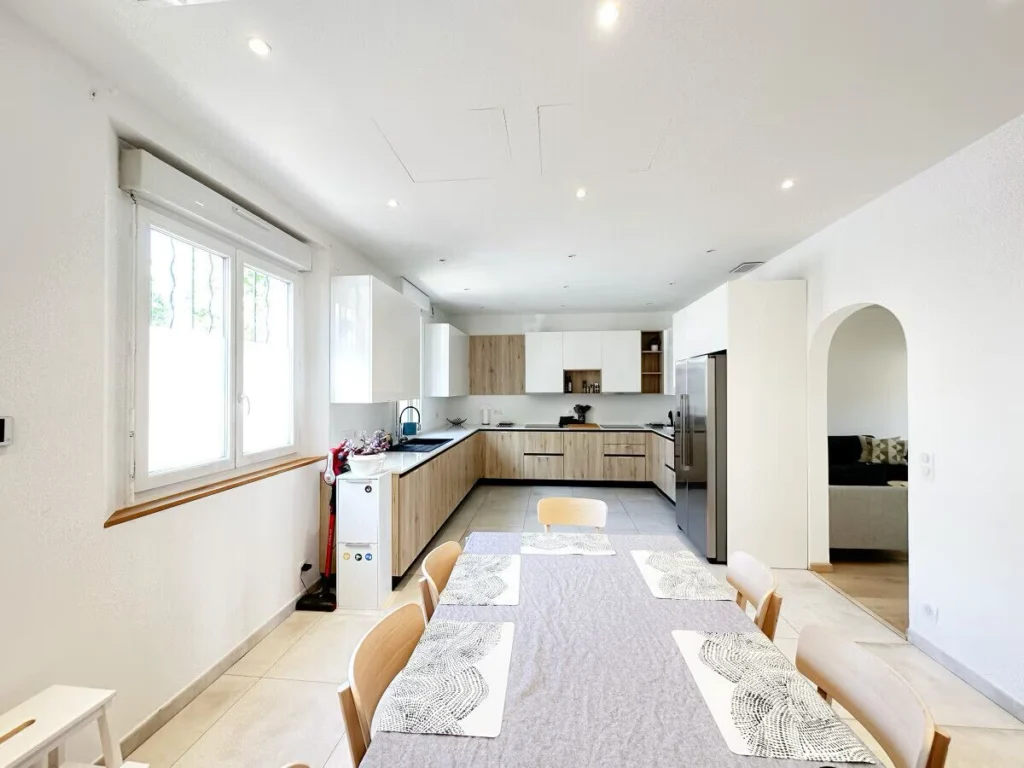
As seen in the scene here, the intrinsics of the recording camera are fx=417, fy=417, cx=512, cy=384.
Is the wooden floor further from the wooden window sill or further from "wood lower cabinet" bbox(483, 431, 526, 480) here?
the wooden window sill

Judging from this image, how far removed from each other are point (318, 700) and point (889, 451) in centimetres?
527

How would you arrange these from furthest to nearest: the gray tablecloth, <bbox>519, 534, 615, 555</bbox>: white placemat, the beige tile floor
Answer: <bbox>519, 534, 615, 555</bbox>: white placemat
the beige tile floor
the gray tablecloth

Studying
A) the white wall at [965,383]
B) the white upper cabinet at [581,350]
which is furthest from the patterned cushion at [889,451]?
the white upper cabinet at [581,350]

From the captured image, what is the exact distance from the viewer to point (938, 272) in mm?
2215

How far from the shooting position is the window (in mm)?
1904

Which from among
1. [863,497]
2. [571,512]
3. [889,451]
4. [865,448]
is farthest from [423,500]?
[889,451]

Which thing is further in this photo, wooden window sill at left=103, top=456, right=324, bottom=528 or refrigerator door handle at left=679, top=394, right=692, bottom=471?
refrigerator door handle at left=679, top=394, right=692, bottom=471

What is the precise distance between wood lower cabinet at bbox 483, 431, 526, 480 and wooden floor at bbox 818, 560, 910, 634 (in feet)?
12.2

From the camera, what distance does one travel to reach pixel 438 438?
4809mm

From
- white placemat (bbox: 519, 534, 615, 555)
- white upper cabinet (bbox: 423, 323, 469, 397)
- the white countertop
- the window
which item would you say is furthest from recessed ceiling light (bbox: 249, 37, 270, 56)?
white upper cabinet (bbox: 423, 323, 469, 397)

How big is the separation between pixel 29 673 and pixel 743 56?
3161 mm

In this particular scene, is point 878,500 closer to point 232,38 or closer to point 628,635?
point 628,635

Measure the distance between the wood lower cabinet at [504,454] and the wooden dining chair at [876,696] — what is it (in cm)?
497

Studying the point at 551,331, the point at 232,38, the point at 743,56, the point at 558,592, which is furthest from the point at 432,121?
the point at 551,331
